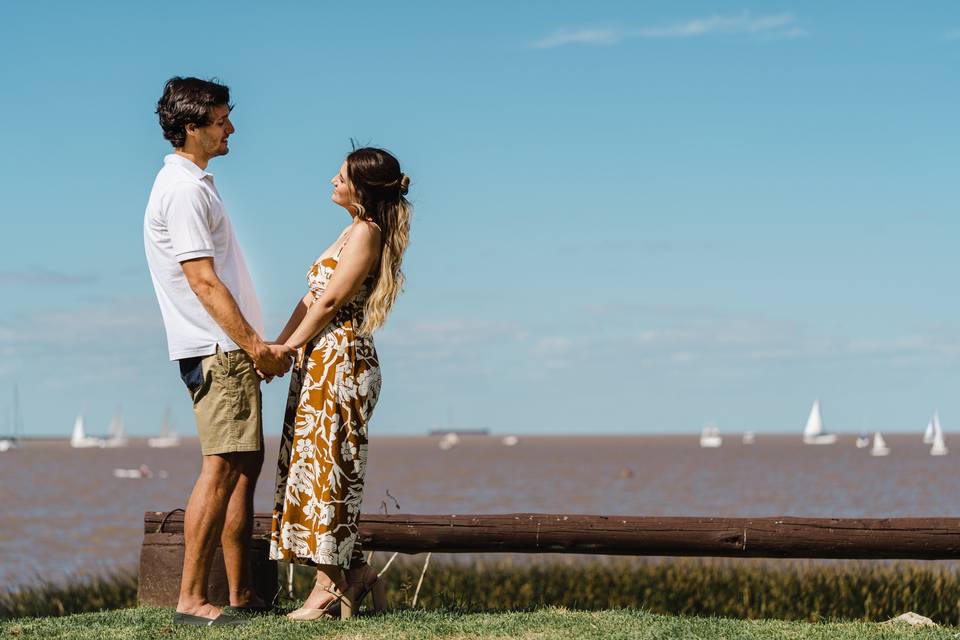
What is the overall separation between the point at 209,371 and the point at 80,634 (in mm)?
1446

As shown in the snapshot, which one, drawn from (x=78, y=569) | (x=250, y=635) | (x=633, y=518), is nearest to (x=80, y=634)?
(x=250, y=635)

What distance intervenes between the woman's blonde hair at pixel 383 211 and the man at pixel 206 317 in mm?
482

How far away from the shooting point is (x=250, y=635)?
5.64 metres

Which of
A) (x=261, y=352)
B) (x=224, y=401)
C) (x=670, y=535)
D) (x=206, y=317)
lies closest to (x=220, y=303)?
(x=206, y=317)

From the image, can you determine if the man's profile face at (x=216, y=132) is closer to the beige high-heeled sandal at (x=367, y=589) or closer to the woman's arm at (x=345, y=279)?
the woman's arm at (x=345, y=279)

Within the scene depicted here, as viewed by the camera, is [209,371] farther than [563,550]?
No

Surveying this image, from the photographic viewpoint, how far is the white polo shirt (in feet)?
18.6

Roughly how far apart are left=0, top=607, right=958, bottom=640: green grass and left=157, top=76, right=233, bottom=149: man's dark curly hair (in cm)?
233

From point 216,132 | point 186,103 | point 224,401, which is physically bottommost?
point 224,401

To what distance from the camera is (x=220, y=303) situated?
5.61m

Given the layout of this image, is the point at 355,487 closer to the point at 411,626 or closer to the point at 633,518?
the point at 411,626

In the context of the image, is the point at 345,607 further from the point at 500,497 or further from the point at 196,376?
the point at 500,497

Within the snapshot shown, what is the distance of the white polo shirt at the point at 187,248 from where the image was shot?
5.67m

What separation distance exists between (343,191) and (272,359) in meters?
0.89
